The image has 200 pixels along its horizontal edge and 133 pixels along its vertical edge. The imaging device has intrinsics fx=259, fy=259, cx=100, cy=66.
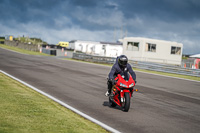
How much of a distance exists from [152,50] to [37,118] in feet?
114

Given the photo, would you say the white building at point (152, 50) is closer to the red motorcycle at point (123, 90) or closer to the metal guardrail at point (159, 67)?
the metal guardrail at point (159, 67)

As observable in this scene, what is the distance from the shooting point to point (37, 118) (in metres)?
6.12

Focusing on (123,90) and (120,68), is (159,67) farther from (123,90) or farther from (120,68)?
(123,90)

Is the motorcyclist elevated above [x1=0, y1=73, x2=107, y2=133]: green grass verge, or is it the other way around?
the motorcyclist

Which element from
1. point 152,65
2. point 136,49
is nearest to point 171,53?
point 136,49

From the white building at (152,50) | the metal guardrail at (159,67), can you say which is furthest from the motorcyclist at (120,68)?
the white building at (152,50)

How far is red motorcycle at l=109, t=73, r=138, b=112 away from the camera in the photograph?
25.0 ft

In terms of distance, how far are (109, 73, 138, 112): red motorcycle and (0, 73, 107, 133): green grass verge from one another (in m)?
1.56

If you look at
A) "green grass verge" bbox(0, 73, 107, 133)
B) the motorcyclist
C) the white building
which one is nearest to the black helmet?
the motorcyclist

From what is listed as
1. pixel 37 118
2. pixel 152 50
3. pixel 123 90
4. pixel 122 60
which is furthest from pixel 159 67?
pixel 37 118

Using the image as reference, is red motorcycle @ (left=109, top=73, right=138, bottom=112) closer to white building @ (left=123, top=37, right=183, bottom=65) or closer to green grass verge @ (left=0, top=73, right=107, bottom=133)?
green grass verge @ (left=0, top=73, right=107, bottom=133)

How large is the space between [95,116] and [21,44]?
57.3 meters

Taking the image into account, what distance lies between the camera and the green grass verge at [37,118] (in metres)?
5.31

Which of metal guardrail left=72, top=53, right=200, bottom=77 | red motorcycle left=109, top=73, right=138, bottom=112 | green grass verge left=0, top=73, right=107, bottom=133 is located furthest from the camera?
metal guardrail left=72, top=53, right=200, bottom=77
